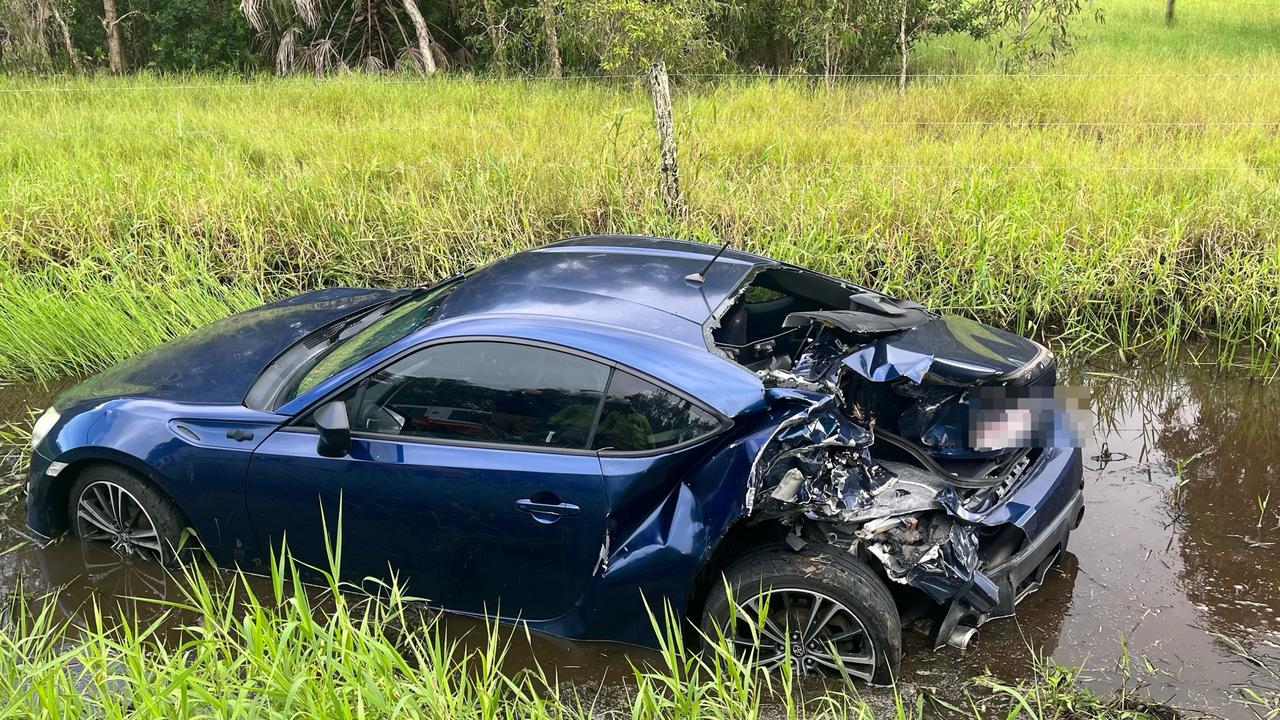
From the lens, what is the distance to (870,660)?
3346mm

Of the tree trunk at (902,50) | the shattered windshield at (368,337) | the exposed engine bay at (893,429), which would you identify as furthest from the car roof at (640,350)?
the tree trunk at (902,50)

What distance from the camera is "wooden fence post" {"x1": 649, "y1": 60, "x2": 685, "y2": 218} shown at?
6738 mm

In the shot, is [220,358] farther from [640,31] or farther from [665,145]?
[640,31]

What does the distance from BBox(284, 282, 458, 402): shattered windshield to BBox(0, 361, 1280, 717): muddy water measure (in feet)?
3.55

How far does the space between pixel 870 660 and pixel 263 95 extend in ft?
33.5

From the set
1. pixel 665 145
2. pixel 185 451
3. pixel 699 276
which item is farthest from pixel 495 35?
pixel 185 451

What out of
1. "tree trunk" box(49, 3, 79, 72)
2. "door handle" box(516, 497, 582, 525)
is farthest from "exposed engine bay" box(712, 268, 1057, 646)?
"tree trunk" box(49, 3, 79, 72)

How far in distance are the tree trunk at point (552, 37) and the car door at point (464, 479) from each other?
988 centimetres

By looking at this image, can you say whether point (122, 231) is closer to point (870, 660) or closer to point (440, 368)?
point (440, 368)

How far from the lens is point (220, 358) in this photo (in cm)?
428

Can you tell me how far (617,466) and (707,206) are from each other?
3.83 m

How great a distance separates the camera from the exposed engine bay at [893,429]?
333 centimetres

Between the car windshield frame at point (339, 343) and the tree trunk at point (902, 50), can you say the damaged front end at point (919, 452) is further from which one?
the tree trunk at point (902, 50)

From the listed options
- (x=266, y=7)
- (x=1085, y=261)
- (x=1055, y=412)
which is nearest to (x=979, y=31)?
(x=1085, y=261)
